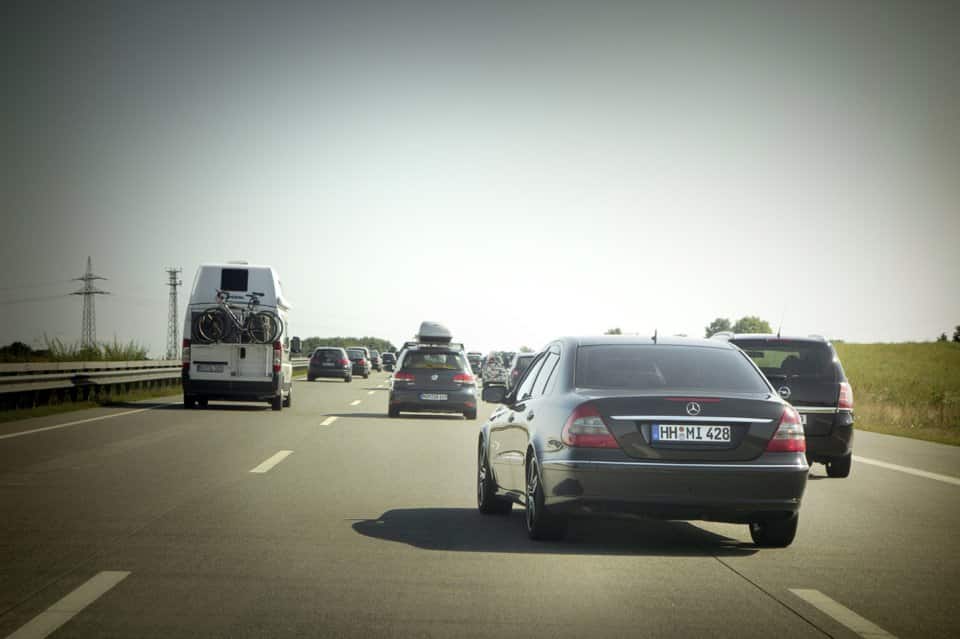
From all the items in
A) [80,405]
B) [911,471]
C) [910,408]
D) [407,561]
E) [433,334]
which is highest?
[433,334]

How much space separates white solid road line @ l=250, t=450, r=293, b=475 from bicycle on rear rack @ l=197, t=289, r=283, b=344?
9.39m

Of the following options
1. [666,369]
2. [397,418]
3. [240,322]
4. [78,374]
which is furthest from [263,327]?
[666,369]

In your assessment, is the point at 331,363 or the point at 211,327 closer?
the point at 211,327

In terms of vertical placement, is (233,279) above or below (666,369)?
above

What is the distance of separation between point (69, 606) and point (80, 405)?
20.4 m

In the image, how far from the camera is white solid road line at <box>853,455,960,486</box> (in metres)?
13.4

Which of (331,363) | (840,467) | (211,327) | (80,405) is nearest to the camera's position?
(840,467)

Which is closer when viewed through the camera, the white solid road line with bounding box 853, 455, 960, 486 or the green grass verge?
the white solid road line with bounding box 853, 455, 960, 486

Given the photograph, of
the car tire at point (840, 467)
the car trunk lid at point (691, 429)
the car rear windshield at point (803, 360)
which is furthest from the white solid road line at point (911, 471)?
the car trunk lid at point (691, 429)

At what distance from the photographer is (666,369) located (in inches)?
334

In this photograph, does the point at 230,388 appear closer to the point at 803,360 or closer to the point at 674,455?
the point at 803,360

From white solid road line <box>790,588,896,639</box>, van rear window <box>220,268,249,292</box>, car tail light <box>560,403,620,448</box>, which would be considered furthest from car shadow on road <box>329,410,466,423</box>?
white solid road line <box>790,588,896,639</box>

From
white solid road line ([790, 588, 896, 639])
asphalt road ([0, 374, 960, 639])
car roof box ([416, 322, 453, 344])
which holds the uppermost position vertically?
car roof box ([416, 322, 453, 344])

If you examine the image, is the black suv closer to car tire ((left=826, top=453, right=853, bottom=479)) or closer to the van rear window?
car tire ((left=826, top=453, right=853, bottom=479))
